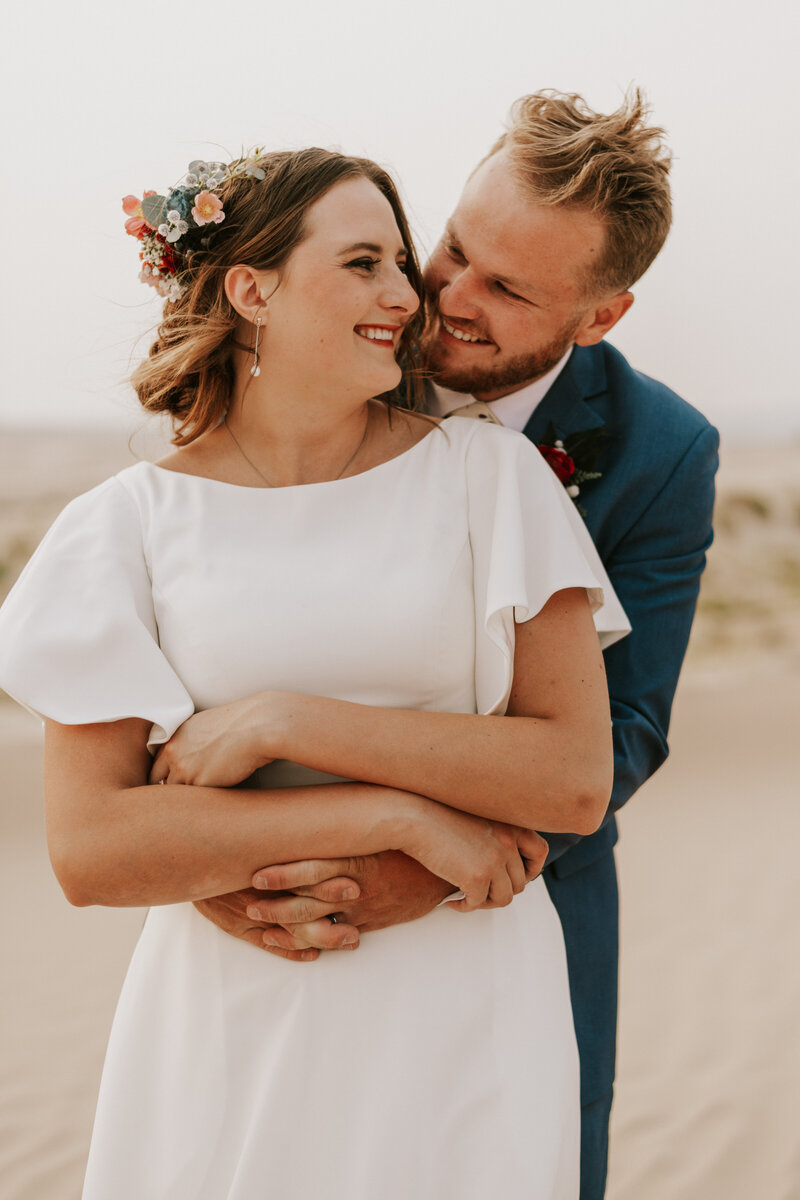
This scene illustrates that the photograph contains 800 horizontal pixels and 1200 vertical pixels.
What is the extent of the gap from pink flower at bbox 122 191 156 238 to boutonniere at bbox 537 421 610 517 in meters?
0.96

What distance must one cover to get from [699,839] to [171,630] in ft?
22.2

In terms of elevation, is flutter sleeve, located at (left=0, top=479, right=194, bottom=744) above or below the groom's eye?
below

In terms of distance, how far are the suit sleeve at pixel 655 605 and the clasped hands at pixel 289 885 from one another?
668 mm

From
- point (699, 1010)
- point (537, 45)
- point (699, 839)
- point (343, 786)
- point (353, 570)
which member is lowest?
point (699, 839)

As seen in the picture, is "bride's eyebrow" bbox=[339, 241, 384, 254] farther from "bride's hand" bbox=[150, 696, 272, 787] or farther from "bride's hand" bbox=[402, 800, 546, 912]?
"bride's hand" bbox=[402, 800, 546, 912]

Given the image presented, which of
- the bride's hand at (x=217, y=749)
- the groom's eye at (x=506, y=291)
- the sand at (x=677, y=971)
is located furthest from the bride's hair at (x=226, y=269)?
the sand at (x=677, y=971)

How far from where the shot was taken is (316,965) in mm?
1924

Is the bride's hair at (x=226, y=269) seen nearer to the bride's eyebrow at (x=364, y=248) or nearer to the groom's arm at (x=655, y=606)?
the bride's eyebrow at (x=364, y=248)

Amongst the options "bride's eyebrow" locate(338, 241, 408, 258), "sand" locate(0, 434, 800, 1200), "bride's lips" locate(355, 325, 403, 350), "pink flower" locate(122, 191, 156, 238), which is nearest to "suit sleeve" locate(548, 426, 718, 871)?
"bride's lips" locate(355, 325, 403, 350)

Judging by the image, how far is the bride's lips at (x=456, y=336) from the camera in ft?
8.39

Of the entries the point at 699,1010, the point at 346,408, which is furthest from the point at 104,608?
the point at 699,1010

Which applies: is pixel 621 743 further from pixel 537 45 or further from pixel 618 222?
pixel 537 45

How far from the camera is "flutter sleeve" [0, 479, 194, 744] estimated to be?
187 centimetres

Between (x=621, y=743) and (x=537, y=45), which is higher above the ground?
(x=537, y=45)
